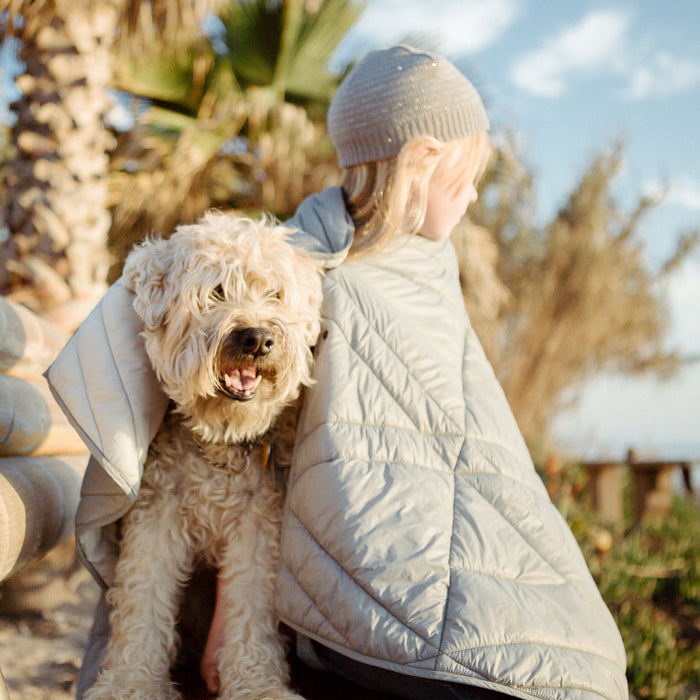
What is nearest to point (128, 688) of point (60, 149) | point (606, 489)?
point (60, 149)

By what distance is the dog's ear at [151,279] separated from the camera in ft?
6.06

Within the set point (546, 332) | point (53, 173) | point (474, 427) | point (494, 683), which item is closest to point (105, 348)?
point (474, 427)

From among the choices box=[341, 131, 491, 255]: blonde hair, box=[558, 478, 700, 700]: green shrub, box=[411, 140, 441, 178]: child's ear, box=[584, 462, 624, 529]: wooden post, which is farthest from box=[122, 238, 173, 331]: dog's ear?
box=[584, 462, 624, 529]: wooden post

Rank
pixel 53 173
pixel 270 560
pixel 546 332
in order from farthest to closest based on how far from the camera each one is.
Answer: pixel 546 332 < pixel 53 173 < pixel 270 560

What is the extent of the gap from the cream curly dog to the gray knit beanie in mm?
478

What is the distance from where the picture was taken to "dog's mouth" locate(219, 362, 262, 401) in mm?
1812

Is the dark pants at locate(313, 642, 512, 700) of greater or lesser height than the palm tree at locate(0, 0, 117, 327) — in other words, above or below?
below

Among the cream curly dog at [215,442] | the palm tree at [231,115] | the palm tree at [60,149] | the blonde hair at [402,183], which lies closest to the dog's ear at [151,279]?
the cream curly dog at [215,442]

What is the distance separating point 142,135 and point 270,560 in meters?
5.59

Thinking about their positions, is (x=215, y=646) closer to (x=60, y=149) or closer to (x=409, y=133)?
(x=409, y=133)

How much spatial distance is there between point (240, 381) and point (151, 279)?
0.39 meters

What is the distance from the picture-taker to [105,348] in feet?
6.00

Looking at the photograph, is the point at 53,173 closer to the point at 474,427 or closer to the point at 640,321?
the point at 474,427

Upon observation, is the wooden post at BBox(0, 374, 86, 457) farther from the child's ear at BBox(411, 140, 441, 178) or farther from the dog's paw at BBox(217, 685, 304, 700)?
the child's ear at BBox(411, 140, 441, 178)
